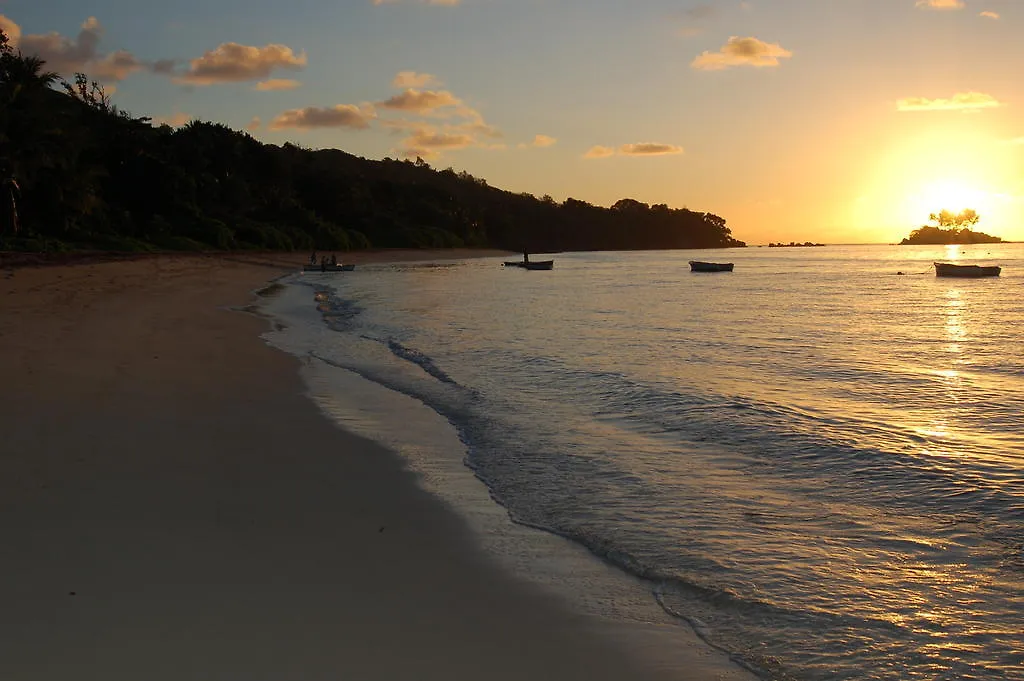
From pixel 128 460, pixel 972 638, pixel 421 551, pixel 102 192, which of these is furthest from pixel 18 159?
pixel 972 638

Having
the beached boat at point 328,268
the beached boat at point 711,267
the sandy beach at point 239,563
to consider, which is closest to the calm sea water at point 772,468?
the sandy beach at point 239,563

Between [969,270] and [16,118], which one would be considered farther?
[969,270]

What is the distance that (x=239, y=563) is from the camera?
5.28m

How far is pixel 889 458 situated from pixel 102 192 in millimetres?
72595

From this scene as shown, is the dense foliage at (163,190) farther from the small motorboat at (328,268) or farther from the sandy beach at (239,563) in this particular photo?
the sandy beach at (239,563)

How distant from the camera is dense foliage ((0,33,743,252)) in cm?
4778

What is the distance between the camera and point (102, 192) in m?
68.2

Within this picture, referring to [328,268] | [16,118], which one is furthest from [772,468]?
[328,268]

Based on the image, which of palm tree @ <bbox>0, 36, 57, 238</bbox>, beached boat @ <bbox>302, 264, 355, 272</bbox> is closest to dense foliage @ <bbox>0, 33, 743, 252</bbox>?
palm tree @ <bbox>0, 36, 57, 238</bbox>

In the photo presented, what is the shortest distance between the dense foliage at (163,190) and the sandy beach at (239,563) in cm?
4071

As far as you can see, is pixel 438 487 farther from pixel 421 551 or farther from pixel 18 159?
pixel 18 159

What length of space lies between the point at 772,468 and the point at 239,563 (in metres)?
5.82

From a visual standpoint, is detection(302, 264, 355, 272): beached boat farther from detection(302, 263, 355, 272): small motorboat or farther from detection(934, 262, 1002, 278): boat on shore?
detection(934, 262, 1002, 278): boat on shore

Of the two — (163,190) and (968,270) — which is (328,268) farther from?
(968,270)
